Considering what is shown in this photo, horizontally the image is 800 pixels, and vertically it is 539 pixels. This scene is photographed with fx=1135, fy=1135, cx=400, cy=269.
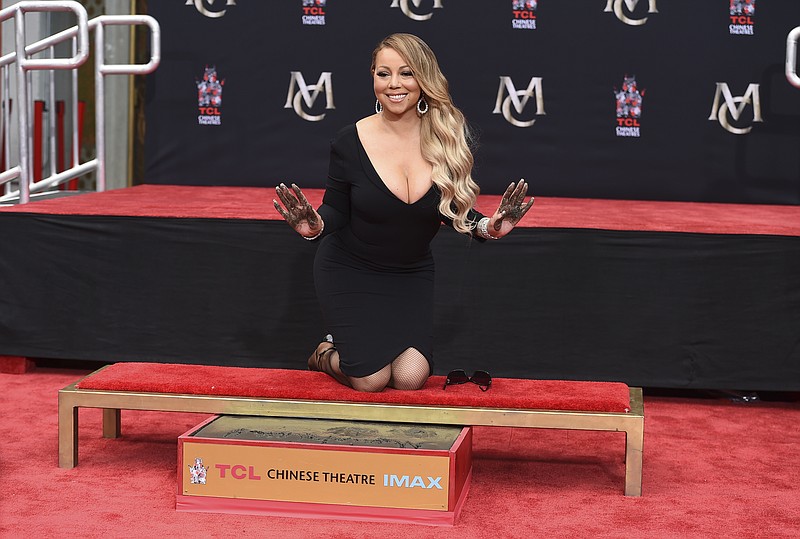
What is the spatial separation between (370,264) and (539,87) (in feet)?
9.33

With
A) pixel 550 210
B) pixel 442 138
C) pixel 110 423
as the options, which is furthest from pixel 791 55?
pixel 110 423

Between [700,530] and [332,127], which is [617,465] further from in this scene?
[332,127]

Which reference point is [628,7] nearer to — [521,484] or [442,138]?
[442,138]

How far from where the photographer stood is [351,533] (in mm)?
3033

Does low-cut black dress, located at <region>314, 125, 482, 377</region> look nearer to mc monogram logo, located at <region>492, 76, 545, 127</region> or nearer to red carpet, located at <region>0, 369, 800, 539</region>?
red carpet, located at <region>0, 369, 800, 539</region>

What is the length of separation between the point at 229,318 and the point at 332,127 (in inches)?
76.2

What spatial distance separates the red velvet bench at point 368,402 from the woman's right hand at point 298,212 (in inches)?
20.0

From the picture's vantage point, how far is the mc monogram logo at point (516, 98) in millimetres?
6176

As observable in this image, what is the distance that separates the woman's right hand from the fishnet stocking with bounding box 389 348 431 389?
0.51 metres

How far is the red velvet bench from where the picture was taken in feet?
10.9

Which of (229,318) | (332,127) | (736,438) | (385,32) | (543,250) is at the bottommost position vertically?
(736,438)

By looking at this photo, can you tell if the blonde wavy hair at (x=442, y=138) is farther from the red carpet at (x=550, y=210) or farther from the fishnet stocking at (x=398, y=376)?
the red carpet at (x=550, y=210)

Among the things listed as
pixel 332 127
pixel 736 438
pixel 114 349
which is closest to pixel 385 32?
pixel 332 127

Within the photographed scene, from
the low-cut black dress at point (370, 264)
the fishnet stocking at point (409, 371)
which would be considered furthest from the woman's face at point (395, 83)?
the fishnet stocking at point (409, 371)
